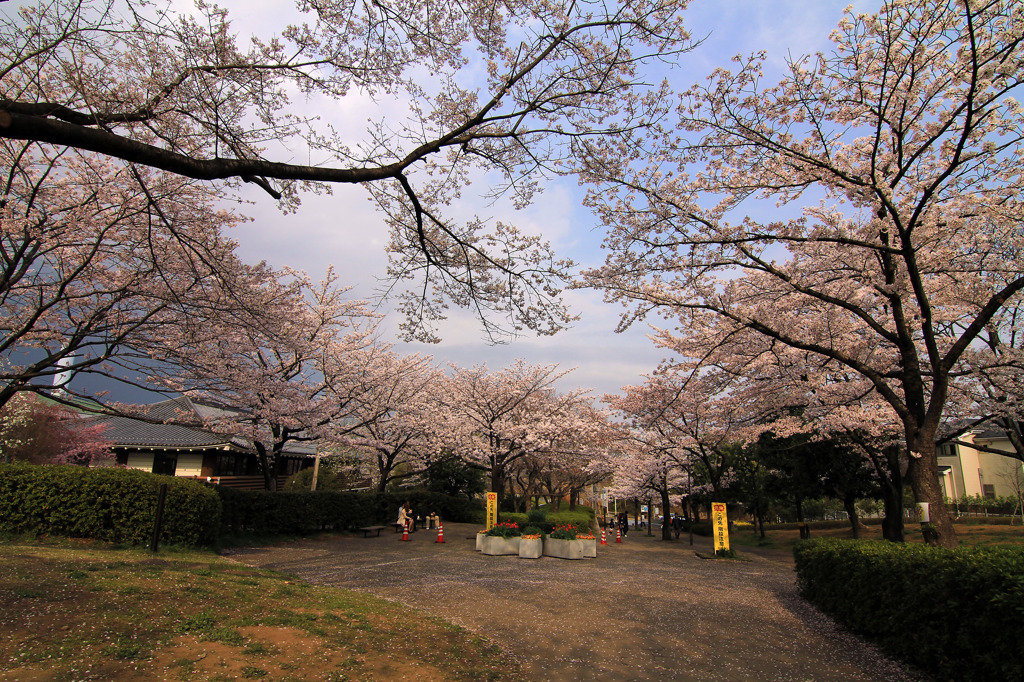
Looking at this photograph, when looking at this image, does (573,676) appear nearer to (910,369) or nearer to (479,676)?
(479,676)

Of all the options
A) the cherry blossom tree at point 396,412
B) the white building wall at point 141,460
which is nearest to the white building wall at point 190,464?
the white building wall at point 141,460

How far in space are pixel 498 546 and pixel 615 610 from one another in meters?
7.20

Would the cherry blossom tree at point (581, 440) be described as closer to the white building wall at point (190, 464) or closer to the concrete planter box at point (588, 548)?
the concrete planter box at point (588, 548)

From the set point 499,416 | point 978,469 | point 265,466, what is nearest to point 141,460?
point 265,466

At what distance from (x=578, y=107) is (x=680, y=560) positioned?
584 inches

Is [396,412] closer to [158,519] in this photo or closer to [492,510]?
[492,510]

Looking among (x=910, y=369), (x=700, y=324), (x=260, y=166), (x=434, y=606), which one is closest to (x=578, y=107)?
(x=260, y=166)

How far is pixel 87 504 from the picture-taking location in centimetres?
1033

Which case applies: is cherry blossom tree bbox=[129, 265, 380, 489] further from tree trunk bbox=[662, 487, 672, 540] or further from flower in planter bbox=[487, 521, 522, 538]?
tree trunk bbox=[662, 487, 672, 540]

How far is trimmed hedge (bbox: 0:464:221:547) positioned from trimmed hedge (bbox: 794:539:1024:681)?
12.8 meters

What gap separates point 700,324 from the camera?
45.1ft

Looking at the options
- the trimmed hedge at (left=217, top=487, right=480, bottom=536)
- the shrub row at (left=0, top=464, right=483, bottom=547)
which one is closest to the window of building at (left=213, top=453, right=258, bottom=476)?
the trimmed hedge at (left=217, top=487, right=480, bottom=536)

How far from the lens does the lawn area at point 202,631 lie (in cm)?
416

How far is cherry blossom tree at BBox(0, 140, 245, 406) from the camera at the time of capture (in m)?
8.29
